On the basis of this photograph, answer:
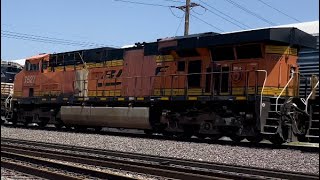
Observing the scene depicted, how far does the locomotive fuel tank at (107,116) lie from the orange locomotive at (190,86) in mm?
38

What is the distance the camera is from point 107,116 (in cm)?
1688

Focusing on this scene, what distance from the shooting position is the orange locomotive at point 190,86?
1170 centimetres

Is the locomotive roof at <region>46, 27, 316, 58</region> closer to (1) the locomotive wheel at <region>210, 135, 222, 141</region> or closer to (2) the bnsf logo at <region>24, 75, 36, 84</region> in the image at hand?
(1) the locomotive wheel at <region>210, 135, 222, 141</region>

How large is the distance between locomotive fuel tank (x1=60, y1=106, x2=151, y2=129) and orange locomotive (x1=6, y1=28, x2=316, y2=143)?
0.12 ft

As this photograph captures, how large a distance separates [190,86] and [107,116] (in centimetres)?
439

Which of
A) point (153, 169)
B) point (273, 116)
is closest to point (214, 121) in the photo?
point (273, 116)

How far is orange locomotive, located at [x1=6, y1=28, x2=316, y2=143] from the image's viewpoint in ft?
38.4

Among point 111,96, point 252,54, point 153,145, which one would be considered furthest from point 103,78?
point 252,54

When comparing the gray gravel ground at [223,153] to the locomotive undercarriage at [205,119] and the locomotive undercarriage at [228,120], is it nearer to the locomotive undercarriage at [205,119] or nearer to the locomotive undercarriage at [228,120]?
the locomotive undercarriage at [228,120]

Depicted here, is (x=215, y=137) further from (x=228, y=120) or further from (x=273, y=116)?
(x=273, y=116)

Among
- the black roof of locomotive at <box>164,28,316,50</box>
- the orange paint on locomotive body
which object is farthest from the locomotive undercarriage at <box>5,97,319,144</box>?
the black roof of locomotive at <box>164,28,316,50</box>

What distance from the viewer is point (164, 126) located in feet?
49.8

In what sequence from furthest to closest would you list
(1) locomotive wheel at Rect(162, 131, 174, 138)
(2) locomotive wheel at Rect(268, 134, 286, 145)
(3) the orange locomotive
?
(1) locomotive wheel at Rect(162, 131, 174, 138), (3) the orange locomotive, (2) locomotive wheel at Rect(268, 134, 286, 145)

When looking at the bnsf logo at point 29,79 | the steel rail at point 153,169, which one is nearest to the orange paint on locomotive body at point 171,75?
the bnsf logo at point 29,79
